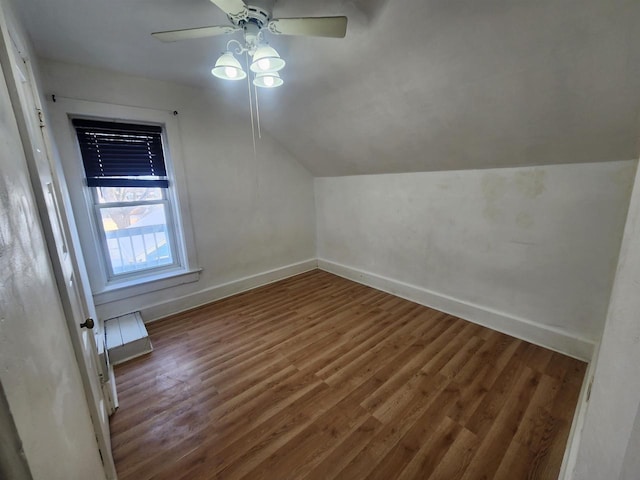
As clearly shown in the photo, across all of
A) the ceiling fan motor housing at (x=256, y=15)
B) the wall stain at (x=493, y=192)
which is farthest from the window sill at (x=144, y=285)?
the wall stain at (x=493, y=192)

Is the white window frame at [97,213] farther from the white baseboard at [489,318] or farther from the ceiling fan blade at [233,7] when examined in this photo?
the white baseboard at [489,318]

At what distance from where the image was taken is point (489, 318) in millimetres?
2416

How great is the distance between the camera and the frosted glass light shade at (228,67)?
1.52m

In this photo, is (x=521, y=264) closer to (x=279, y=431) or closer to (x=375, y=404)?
(x=375, y=404)

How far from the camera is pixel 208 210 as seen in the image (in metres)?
2.94

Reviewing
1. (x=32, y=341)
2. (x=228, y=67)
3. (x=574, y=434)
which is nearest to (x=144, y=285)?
(x=228, y=67)

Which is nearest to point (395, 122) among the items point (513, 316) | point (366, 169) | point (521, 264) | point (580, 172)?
point (366, 169)

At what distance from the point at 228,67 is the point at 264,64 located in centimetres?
28

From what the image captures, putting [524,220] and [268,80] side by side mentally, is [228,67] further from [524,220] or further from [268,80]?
[524,220]

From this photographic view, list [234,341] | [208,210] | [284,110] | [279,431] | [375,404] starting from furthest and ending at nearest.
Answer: [208,210] < [284,110] < [234,341] < [375,404] < [279,431]

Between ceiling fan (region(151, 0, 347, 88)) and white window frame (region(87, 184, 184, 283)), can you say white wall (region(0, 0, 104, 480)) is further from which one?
white window frame (region(87, 184, 184, 283))

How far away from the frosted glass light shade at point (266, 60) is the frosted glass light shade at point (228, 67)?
15 centimetres

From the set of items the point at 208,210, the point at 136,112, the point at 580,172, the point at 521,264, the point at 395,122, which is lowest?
the point at 521,264

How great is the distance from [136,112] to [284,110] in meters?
1.40
